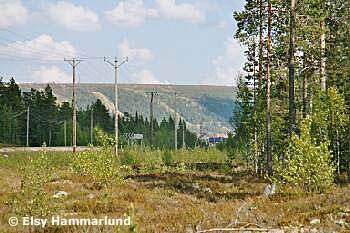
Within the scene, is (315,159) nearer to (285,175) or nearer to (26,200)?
(285,175)

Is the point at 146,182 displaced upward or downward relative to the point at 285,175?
downward

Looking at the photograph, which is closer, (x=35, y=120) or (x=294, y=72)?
(x=294, y=72)

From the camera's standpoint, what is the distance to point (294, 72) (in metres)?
28.4

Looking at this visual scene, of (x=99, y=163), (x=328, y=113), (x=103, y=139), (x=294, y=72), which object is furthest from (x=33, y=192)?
(x=294, y=72)

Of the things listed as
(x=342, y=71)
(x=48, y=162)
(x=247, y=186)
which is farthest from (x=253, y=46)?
(x=48, y=162)

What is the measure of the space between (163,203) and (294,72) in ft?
50.3

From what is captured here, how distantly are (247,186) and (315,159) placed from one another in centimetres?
850

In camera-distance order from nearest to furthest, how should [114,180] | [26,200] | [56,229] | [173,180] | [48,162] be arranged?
1. [56,229]
2. [26,200]
3. [48,162]
4. [114,180]
5. [173,180]

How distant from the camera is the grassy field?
9.09 meters

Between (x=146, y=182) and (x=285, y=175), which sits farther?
(x=146, y=182)

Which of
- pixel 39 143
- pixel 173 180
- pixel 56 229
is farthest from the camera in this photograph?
pixel 39 143

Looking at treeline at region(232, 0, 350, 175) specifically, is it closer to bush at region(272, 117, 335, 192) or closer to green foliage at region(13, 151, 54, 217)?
bush at region(272, 117, 335, 192)

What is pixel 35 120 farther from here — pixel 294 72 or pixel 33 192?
pixel 33 192

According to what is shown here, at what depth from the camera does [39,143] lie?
73.6m
